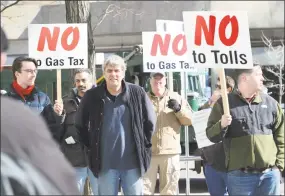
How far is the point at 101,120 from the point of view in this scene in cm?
562

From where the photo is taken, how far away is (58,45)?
7.95 meters

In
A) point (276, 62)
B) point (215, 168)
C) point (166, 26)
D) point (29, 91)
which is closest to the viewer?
point (29, 91)

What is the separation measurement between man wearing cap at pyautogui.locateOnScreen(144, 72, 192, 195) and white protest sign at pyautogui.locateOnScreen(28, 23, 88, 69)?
1.00 m

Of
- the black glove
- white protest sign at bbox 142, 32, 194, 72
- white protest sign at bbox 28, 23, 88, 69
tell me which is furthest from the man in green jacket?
white protest sign at bbox 142, 32, 194, 72

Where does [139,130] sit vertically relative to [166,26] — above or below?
below

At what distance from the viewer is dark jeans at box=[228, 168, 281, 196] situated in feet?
18.3

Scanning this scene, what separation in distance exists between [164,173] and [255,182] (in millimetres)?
2657

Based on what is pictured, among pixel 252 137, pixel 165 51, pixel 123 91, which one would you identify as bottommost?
pixel 252 137

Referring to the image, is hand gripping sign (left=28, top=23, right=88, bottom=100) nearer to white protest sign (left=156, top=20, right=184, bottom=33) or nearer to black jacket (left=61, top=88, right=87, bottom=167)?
black jacket (left=61, top=88, right=87, bottom=167)

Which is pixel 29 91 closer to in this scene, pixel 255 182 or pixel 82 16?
pixel 255 182

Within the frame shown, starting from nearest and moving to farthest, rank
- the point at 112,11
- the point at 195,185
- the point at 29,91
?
the point at 29,91
the point at 195,185
the point at 112,11

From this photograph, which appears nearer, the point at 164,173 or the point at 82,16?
the point at 164,173

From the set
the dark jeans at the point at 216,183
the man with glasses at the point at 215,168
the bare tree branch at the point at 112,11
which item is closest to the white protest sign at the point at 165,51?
the bare tree branch at the point at 112,11

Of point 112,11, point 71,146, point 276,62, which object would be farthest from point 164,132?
point 276,62
